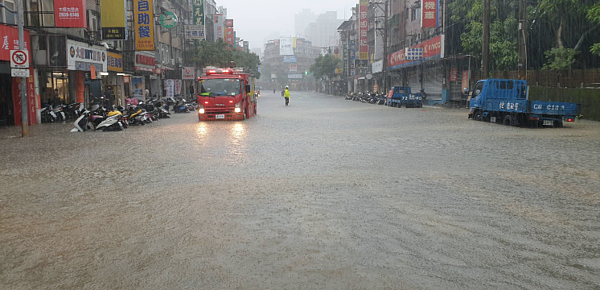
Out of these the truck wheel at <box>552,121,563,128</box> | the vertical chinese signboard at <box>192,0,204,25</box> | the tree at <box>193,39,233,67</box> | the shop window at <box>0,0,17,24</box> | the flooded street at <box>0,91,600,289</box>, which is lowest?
the flooded street at <box>0,91,600,289</box>

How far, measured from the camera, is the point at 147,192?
812 cm

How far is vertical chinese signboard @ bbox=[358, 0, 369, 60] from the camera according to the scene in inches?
3083

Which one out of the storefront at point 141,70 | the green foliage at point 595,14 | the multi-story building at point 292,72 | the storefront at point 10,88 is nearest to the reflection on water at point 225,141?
the storefront at point 10,88

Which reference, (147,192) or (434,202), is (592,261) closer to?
(434,202)

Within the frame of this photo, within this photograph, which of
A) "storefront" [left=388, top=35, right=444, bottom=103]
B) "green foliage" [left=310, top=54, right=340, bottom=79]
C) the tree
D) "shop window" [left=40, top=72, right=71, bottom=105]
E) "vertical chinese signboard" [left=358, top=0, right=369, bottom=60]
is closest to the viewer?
"shop window" [left=40, top=72, right=71, bottom=105]

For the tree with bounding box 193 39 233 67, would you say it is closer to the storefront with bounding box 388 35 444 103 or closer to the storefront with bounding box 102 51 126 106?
the storefront with bounding box 388 35 444 103

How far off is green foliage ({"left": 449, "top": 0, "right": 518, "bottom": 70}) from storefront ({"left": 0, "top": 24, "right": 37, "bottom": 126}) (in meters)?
26.1

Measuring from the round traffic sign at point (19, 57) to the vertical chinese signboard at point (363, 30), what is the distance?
6402 centimetres

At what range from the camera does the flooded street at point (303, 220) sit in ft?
14.7

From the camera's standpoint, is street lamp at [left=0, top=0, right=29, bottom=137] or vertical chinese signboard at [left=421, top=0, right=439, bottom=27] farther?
vertical chinese signboard at [left=421, top=0, right=439, bottom=27]

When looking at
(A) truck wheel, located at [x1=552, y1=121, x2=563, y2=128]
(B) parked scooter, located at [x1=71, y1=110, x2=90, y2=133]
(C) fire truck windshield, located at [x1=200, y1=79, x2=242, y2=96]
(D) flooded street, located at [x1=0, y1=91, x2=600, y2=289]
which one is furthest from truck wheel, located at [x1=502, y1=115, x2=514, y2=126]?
(B) parked scooter, located at [x1=71, y1=110, x2=90, y2=133]

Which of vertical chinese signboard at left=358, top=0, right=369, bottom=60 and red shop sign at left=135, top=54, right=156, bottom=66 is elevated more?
vertical chinese signboard at left=358, top=0, right=369, bottom=60

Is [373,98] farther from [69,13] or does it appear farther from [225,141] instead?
[225,141]

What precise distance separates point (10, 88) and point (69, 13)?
5.41m
